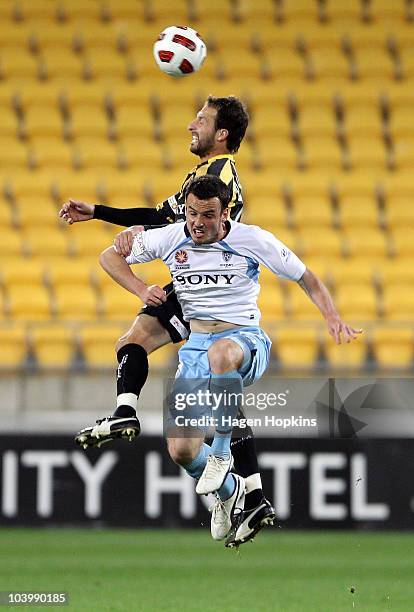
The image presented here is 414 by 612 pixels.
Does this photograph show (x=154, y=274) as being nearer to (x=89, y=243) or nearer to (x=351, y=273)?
(x=89, y=243)

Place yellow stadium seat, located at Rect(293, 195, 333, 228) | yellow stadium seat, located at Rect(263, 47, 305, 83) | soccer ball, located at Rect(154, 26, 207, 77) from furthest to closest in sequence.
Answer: yellow stadium seat, located at Rect(263, 47, 305, 83) < yellow stadium seat, located at Rect(293, 195, 333, 228) < soccer ball, located at Rect(154, 26, 207, 77)

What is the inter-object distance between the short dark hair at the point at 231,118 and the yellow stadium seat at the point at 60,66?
8.96 meters

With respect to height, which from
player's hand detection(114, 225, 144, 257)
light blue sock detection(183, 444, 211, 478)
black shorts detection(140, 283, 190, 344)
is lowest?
light blue sock detection(183, 444, 211, 478)

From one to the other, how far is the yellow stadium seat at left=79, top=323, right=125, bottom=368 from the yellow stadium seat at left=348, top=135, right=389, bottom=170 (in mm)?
5359

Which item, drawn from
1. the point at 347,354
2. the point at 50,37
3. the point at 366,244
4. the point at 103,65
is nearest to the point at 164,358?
the point at 347,354

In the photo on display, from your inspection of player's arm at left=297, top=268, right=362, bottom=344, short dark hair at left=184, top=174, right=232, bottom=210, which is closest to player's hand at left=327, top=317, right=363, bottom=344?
player's arm at left=297, top=268, right=362, bottom=344

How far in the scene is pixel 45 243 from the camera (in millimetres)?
13922

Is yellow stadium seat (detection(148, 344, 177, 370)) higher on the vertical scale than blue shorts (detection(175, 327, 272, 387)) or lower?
higher

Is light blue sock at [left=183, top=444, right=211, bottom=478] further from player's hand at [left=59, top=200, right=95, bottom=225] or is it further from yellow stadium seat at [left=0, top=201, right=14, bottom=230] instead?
yellow stadium seat at [left=0, top=201, right=14, bottom=230]

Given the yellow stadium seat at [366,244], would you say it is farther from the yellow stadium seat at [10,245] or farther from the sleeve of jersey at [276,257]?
the sleeve of jersey at [276,257]

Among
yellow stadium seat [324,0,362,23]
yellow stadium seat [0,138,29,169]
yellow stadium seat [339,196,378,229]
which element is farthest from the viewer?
yellow stadium seat [324,0,362,23]

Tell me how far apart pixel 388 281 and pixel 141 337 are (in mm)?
6509

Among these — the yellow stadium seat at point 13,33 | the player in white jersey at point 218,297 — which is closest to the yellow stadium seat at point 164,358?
the player in white jersey at point 218,297

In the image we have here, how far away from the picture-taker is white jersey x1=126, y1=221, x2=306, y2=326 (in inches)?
280
